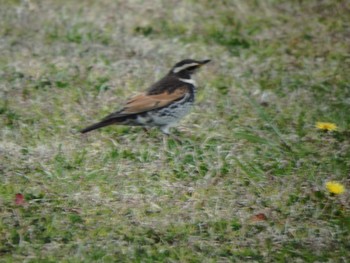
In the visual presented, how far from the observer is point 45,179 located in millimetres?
6426

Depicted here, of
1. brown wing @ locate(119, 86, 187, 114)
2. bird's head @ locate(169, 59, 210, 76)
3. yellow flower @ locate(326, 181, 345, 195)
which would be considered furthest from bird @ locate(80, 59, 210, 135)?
yellow flower @ locate(326, 181, 345, 195)

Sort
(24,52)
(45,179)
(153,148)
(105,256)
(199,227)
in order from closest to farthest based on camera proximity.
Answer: (105,256)
(199,227)
(45,179)
(153,148)
(24,52)

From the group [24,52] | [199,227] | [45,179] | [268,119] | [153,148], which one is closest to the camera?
[199,227]

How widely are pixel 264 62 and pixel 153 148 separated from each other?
9.08 feet

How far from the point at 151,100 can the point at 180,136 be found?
1.45 feet

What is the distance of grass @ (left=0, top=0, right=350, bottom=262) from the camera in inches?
224

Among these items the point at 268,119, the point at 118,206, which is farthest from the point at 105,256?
the point at 268,119

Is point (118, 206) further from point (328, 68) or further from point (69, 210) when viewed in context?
point (328, 68)

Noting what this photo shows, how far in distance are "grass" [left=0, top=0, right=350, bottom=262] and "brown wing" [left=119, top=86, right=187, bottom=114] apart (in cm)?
25

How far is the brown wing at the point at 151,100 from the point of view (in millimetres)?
7559

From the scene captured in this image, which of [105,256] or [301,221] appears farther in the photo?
[301,221]

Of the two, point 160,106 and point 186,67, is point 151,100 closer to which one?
point 160,106

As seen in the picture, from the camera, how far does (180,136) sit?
760cm

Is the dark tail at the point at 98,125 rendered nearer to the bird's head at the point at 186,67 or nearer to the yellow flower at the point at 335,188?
the bird's head at the point at 186,67
